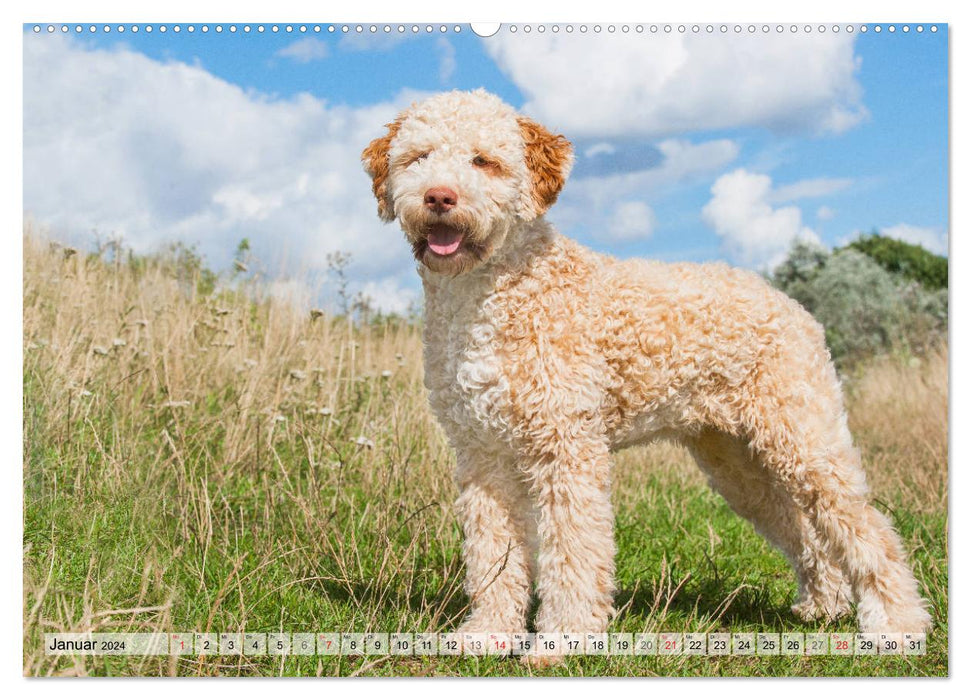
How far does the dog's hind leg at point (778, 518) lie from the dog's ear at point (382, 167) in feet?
6.07

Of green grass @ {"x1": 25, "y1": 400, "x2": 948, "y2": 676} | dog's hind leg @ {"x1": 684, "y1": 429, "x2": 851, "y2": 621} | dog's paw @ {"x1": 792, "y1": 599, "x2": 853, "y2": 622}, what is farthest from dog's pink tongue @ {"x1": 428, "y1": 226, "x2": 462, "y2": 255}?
dog's paw @ {"x1": 792, "y1": 599, "x2": 853, "y2": 622}

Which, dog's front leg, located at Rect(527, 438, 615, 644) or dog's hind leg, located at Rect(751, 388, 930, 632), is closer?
dog's front leg, located at Rect(527, 438, 615, 644)

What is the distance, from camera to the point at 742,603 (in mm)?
4641

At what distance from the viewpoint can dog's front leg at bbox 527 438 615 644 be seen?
3559mm

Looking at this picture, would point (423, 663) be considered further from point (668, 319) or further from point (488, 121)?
point (488, 121)

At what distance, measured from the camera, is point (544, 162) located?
11.6 feet

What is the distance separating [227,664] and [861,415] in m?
5.96

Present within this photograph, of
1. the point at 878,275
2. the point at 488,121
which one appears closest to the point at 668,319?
the point at 488,121

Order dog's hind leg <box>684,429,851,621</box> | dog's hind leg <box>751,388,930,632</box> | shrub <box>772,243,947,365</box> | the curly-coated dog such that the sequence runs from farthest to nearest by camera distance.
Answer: shrub <box>772,243,947,365</box> < dog's hind leg <box>684,429,851,621</box> < dog's hind leg <box>751,388,930,632</box> < the curly-coated dog

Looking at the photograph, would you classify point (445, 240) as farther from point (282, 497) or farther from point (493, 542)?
point (282, 497)

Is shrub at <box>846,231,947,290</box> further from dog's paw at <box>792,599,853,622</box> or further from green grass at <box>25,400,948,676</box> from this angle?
dog's paw at <box>792,599,853,622</box>

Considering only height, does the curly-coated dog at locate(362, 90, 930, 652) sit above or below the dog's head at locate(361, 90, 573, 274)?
below

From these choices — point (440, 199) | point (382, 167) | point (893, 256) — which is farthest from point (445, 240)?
point (893, 256)

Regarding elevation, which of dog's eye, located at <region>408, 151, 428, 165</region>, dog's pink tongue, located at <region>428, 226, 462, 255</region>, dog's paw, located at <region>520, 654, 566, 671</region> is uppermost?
dog's eye, located at <region>408, 151, 428, 165</region>
